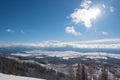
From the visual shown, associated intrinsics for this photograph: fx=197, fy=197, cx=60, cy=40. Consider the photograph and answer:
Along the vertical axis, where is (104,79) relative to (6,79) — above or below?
below

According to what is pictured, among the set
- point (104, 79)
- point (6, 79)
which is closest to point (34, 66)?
point (104, 79)

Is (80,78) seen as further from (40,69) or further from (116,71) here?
(116,71)

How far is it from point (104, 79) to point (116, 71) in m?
Result: 158

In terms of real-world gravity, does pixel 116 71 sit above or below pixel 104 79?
below

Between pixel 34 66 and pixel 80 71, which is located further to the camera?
pixel 34 66

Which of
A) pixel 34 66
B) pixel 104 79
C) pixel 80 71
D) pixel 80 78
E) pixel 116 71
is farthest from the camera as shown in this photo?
pixel 116 71

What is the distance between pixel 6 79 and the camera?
52.1 ft

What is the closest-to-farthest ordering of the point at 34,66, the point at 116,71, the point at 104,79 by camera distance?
1. the point at 104,79
2. the point at 34,66
3. the point at 116,71

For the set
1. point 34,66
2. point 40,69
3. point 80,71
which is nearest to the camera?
point 80,71

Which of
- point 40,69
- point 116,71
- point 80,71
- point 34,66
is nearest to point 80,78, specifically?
point 80,71

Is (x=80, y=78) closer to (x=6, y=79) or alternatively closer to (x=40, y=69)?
(x=6, y=79)

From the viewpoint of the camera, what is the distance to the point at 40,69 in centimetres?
15112

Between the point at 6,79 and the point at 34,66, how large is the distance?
5867 inches

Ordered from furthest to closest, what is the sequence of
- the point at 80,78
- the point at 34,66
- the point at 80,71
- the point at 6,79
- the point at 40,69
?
the point at 34,66, the point at 40,69, the point at 80,71, the point at 80,78, the point at 6,79
